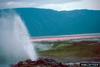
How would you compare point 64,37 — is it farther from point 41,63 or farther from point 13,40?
point 13,40

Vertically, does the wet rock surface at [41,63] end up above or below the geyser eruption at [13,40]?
below

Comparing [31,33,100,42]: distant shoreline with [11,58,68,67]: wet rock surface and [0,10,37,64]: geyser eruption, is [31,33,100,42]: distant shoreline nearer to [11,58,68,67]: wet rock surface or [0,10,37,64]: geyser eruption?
[0,10,37,64]: geyser eruption

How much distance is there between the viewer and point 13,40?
273 cm

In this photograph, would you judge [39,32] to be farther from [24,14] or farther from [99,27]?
[99,27]

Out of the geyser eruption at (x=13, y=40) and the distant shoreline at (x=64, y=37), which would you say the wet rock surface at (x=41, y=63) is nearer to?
the geyser eruption at (x=13, y=40)

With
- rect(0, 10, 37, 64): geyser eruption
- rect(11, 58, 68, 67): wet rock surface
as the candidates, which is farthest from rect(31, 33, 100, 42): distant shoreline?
rect(11, 58, 68, 67): wet rock surface

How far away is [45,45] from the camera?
2.71 metres

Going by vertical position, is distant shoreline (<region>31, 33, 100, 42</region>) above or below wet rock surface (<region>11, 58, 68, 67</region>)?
above

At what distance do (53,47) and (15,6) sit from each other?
0.60 metres

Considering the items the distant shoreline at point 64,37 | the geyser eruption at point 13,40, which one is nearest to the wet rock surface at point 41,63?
the geyser eruption at point 13,40

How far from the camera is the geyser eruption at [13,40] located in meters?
2.71

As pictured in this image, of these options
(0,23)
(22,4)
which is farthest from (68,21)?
(0,23)

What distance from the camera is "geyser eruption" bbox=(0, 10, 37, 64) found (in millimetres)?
2711

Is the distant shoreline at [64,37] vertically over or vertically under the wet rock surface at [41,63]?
over
